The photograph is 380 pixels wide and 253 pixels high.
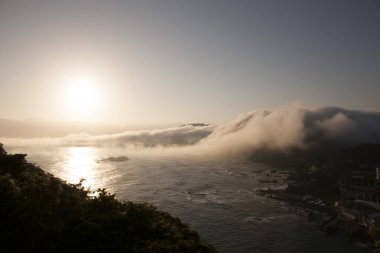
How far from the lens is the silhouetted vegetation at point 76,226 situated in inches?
931

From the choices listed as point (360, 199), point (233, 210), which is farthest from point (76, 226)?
point (360, 199)

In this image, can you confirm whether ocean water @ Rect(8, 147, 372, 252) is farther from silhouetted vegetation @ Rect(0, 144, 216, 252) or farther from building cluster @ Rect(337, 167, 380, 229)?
silhouetted vegetation @ Rect(0, 144, 216, 252)

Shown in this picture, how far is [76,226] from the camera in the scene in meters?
25.8

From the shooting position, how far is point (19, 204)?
25672 mm

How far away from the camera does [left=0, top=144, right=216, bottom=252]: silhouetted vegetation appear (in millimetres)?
23656

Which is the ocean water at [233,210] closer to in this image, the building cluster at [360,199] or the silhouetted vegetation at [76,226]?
the building cluster at [360,199]

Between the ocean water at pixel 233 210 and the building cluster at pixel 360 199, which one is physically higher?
the building cluster at pixel 360 199

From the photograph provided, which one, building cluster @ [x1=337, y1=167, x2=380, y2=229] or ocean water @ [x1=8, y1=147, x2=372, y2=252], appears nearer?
ocean water @ [x1=8, y1=147, x2=372, y2=252]

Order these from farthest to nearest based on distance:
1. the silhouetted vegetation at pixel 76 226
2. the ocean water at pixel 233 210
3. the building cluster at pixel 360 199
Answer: the building cluster at pixel 360 199, the ocean water at pixel 233 210, the silhouetted vegetation at pixel 76 226

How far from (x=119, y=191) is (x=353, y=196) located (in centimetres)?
8846

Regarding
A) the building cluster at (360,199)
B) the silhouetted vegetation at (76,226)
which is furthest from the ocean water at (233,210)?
the silhouetted vegetation at (76,226)

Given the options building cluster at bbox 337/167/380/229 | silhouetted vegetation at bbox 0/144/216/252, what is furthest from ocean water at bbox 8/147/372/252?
silhouetted vegetation at bbox 0/144/216/252

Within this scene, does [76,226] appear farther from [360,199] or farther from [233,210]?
[360,199]

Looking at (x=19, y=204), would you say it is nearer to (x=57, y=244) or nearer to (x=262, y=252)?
(x=57, y=244)
